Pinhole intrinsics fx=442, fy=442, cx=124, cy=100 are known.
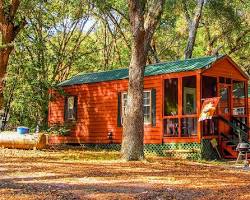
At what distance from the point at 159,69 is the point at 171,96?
1328 millimetres

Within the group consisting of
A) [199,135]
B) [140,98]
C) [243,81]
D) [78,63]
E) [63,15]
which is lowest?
[199,135]

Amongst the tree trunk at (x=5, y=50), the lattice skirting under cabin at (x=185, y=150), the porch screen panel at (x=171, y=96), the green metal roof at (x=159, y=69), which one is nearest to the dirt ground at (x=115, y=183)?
the lattice skirting under cabin at (x=185, y=150)

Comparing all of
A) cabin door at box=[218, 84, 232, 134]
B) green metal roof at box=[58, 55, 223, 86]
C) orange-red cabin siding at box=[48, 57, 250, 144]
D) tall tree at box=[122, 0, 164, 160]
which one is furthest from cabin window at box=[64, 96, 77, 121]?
tall tree at box=[122, 0, 164, 160]

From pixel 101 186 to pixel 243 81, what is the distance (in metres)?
13.1

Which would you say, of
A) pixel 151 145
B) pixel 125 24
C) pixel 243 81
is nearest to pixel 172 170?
pixel 151 145

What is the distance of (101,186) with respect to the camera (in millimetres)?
8117

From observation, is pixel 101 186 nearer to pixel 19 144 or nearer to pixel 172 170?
pixel 172 170

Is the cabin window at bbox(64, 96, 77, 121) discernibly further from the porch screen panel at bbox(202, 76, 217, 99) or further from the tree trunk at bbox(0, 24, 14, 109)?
the porch screen panel at bbox(202, 76, 217, 99)

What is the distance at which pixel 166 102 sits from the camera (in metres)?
18.8

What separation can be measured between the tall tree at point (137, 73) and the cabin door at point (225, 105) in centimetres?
535

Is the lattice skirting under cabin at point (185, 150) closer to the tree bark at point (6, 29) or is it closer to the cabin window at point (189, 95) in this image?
the cabin window at point (189, 95)

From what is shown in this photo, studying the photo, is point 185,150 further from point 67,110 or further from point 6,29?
point 6,29

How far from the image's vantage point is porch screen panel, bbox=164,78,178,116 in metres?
18.8

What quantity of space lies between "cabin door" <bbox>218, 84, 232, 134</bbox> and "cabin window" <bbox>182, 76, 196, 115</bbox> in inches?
47.7
